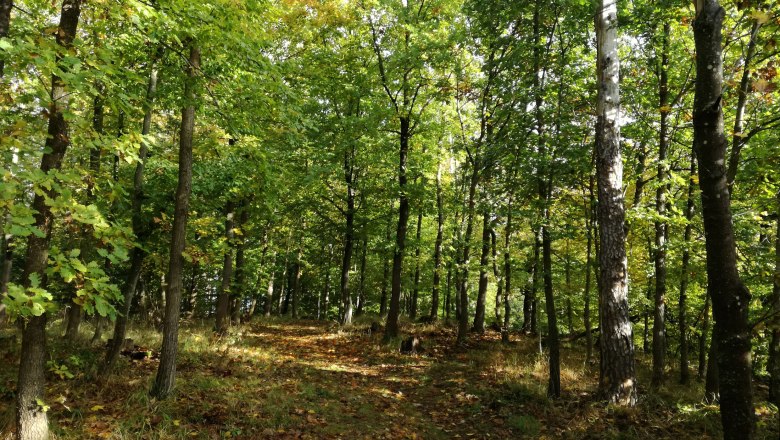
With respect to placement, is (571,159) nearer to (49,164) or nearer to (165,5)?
(165,5)

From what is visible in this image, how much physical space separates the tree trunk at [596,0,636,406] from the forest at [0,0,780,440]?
38 millimetres

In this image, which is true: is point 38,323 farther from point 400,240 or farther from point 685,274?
point 685,274

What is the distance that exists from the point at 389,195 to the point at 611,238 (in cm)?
992

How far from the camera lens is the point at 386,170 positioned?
19.9 metres

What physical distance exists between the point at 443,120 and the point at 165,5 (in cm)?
1418

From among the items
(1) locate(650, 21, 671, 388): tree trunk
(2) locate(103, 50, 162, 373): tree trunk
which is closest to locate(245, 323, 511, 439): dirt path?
(2) locate(103, 50, 162, 373): tree trunk

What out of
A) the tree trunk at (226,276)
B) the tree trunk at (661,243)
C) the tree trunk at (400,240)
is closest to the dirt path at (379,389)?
the tree trunk at (400,240)

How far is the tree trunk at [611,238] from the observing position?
710cm

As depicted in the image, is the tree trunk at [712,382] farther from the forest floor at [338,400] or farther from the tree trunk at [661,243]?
the tree trunk at [661,243]

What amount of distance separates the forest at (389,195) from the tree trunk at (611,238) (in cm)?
4

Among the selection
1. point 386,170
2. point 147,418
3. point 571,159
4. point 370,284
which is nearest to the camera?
point 147,418

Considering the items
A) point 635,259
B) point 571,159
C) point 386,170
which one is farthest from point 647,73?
point 386,170

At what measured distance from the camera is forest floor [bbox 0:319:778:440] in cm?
629

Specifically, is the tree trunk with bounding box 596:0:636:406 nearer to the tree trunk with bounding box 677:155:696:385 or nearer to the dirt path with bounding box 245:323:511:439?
the dirt path with bounding box 245:323:511:439
